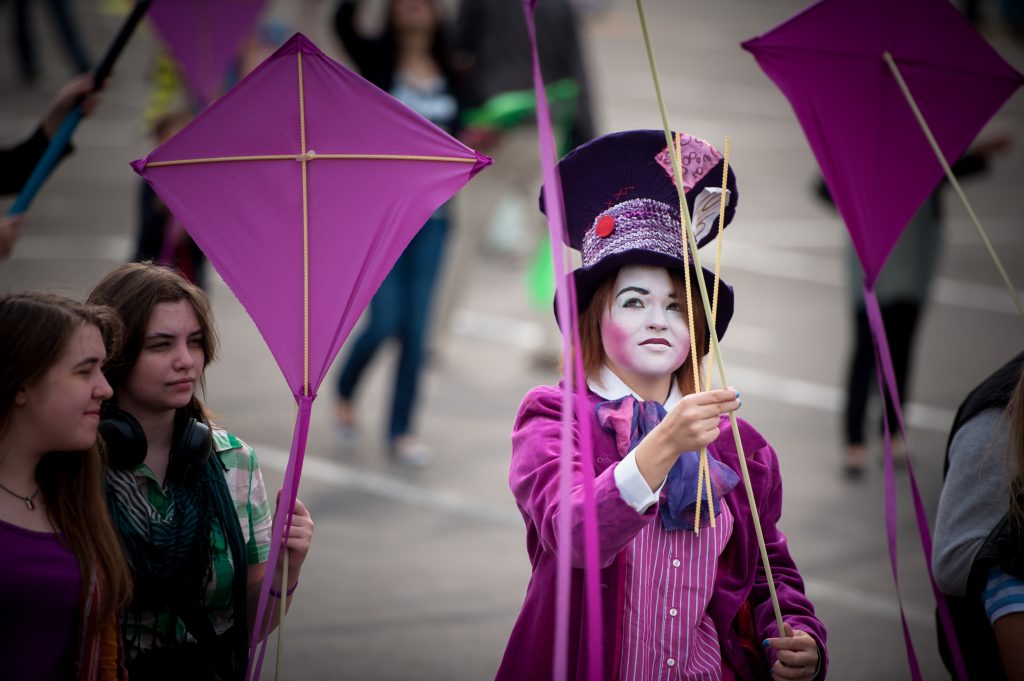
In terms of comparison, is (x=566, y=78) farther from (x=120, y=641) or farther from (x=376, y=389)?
(x=120, y=641)

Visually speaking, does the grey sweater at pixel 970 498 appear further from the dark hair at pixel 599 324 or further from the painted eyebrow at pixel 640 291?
the painted eyebrow at pixel 640 291

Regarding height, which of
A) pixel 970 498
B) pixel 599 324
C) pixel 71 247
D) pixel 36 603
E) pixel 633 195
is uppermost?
pixel 71 247

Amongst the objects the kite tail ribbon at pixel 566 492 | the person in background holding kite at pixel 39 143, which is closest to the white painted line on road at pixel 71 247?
the person in background holding kite at pixel 39 143

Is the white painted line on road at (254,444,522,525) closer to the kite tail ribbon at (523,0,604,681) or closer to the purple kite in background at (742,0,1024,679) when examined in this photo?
the purple kite in background at (742,0,1024,679)

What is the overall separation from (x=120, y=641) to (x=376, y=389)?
5.23m

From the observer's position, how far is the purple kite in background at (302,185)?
2850mm

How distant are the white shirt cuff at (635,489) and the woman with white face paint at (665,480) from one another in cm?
12

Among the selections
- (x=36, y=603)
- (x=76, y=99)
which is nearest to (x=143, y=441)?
(x=36, y=603)

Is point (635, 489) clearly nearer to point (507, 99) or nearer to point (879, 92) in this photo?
point (879, 92)

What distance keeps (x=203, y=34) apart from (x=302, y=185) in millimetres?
2983

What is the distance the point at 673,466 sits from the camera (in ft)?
8.95

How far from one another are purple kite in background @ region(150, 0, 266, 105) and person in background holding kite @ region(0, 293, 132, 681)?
3.12m

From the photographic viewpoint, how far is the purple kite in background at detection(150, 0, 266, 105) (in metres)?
5.41

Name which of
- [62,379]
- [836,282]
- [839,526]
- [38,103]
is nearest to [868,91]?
[62,379]
